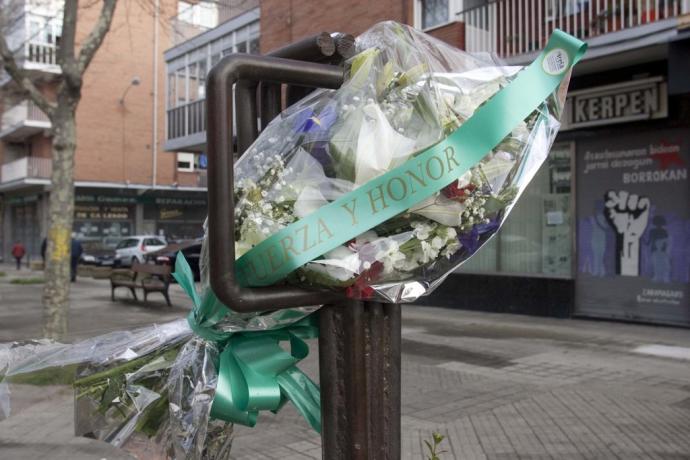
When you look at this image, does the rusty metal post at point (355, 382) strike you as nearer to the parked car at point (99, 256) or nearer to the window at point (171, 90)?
the window at point (171, 90)

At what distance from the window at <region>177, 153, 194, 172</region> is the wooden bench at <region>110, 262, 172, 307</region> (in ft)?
72.2

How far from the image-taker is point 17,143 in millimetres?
37375

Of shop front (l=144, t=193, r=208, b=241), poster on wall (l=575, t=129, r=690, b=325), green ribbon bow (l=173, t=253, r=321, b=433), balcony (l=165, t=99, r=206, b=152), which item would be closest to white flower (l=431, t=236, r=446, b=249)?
green ribbon bow (l=173, t=253, r=321, b=433)

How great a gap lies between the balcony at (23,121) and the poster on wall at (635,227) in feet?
93.7

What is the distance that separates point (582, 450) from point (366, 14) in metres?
Result: 10.7

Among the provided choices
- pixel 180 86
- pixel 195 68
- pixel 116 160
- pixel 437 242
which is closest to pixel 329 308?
pixel 437 242

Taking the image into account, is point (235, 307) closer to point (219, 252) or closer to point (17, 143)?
point (219, 252)

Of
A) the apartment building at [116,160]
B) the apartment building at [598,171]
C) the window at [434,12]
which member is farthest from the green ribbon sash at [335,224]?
the apartment building at [116,160]

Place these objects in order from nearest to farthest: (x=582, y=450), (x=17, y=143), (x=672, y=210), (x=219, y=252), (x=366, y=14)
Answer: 1. (x=219, y=252)
2. (x=582, y=450)
3. (x=672, y=210)
4. (x=366, y=14)
5. (x=17, y=143)

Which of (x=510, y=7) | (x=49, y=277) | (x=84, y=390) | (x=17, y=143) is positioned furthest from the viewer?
(x=17, y=143)

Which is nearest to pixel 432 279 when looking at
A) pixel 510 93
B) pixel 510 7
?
pixel 510 93

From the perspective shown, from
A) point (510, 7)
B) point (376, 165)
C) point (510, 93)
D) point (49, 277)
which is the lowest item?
point (49, 277)

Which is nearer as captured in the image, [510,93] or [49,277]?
[510,93]

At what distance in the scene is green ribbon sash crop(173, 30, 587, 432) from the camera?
54.3 inches
